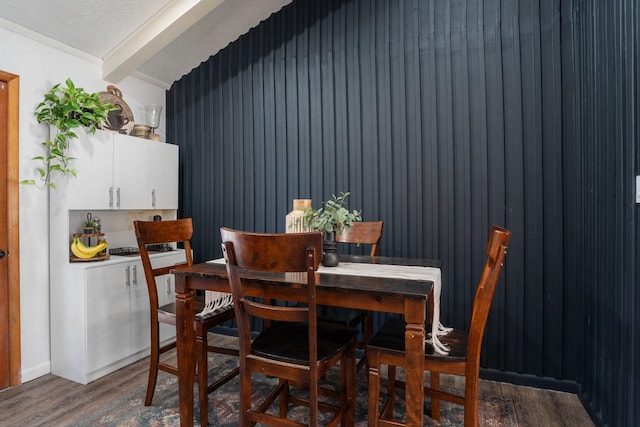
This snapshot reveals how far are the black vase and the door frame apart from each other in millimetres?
2189

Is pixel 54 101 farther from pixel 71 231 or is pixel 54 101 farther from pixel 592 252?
pixel 592 252

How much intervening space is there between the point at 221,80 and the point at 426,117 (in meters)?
2.06

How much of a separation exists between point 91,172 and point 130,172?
0.33 metres

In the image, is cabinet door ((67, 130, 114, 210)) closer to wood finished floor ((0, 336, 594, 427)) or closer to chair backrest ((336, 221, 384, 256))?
wood finished floor ((0, 336, 594, 427))

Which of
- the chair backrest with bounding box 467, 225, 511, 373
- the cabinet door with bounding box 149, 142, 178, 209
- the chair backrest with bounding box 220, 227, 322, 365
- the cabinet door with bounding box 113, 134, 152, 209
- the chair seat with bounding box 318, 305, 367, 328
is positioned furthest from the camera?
the cabinet door with bounding box 149, 142, 178, 209

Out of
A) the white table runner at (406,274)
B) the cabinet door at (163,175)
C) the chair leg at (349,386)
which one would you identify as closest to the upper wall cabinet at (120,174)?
the cabinet door at (163,175)

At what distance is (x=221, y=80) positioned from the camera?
11.5 feet

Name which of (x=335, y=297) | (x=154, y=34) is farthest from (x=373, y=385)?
(x=154, y=34)

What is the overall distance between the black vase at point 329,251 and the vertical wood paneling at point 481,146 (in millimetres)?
964

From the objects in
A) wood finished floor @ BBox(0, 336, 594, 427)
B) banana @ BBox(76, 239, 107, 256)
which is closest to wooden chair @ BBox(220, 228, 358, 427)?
wood finished floor @ BBox(0, 336, 594, 427)

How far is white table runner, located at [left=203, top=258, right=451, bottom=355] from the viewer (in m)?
1.59

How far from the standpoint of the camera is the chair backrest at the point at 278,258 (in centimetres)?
127

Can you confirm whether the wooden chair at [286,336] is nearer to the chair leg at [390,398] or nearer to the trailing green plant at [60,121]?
the chair leg at [390,398]

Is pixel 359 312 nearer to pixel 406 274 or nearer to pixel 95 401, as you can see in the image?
pixel 406 274
